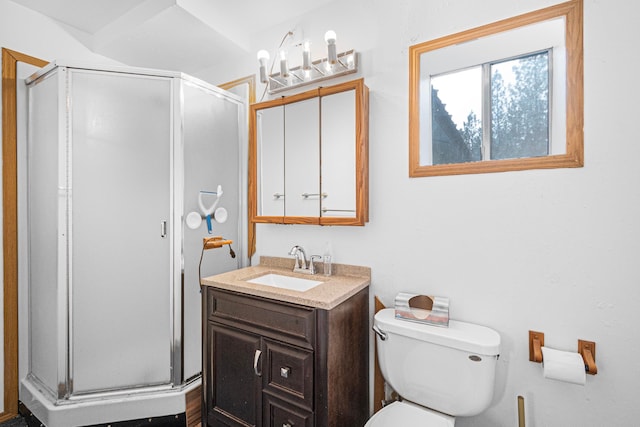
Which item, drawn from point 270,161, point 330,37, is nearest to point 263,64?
point 330,37

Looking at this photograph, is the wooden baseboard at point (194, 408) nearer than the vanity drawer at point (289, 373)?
No

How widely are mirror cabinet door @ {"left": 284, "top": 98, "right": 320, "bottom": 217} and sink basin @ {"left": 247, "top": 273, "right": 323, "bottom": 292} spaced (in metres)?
0.38

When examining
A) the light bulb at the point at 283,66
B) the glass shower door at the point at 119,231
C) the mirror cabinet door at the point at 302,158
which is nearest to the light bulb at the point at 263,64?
the light bulb at the point at 283,66

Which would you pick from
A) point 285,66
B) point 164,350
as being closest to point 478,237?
point 285,66

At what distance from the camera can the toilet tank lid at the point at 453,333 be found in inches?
46.6

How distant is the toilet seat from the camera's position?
1215mm

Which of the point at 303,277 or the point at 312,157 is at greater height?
the point at 312,157

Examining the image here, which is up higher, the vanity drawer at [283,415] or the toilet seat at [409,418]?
the toilet seat at [409,418]

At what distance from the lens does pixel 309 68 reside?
5.72ft

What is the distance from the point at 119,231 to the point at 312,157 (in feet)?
3.87

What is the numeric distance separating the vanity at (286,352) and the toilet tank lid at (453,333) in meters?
0.20

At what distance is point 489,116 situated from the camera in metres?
1.40

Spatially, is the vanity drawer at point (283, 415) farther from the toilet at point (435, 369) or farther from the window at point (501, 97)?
the window at point (501, 97)

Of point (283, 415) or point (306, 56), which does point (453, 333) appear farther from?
point (306, 56)
